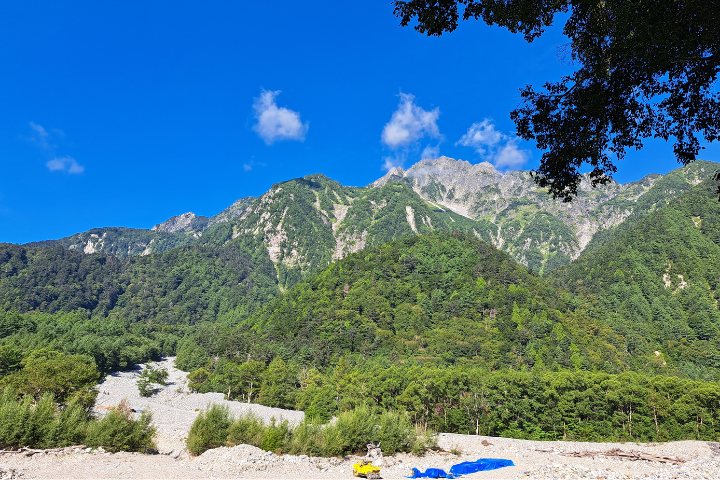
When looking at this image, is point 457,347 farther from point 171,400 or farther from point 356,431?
point 356,431

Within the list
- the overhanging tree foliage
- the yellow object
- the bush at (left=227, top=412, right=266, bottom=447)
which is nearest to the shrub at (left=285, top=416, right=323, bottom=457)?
the bush at (left=227, top=412, right=266, bottom=447)

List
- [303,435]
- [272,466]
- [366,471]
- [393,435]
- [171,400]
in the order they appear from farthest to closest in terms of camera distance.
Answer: [171,400]
[393,435]
[303,435]
[272,466]
[366,471]

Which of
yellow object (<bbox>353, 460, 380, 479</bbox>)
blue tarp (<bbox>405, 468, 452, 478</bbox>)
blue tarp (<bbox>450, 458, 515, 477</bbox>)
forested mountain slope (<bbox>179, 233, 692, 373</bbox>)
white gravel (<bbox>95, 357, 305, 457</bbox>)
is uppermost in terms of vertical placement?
forested mountain slope (<bbox>179, 233, 692, 373</bbox>)

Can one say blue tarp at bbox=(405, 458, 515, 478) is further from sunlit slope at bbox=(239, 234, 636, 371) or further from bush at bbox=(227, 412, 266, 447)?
sunlit slope at bbox=(239, 234, 636, 371)

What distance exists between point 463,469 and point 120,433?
21.5 metres

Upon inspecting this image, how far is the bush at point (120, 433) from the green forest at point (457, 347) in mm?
149

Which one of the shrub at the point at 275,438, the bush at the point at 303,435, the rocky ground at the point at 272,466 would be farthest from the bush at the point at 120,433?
the shrub at the point at 275,438

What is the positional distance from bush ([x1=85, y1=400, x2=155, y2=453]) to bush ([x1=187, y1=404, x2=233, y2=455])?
8.14ft

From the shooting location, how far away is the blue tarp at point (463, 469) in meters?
21.0

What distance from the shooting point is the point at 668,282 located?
144250 mm

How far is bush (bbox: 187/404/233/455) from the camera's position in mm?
21966

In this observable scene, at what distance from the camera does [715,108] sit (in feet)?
30.8

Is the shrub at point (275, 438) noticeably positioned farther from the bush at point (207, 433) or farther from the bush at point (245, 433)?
the bush at point (207, 433)

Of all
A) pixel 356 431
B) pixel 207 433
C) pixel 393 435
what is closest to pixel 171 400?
pixel 207 433
